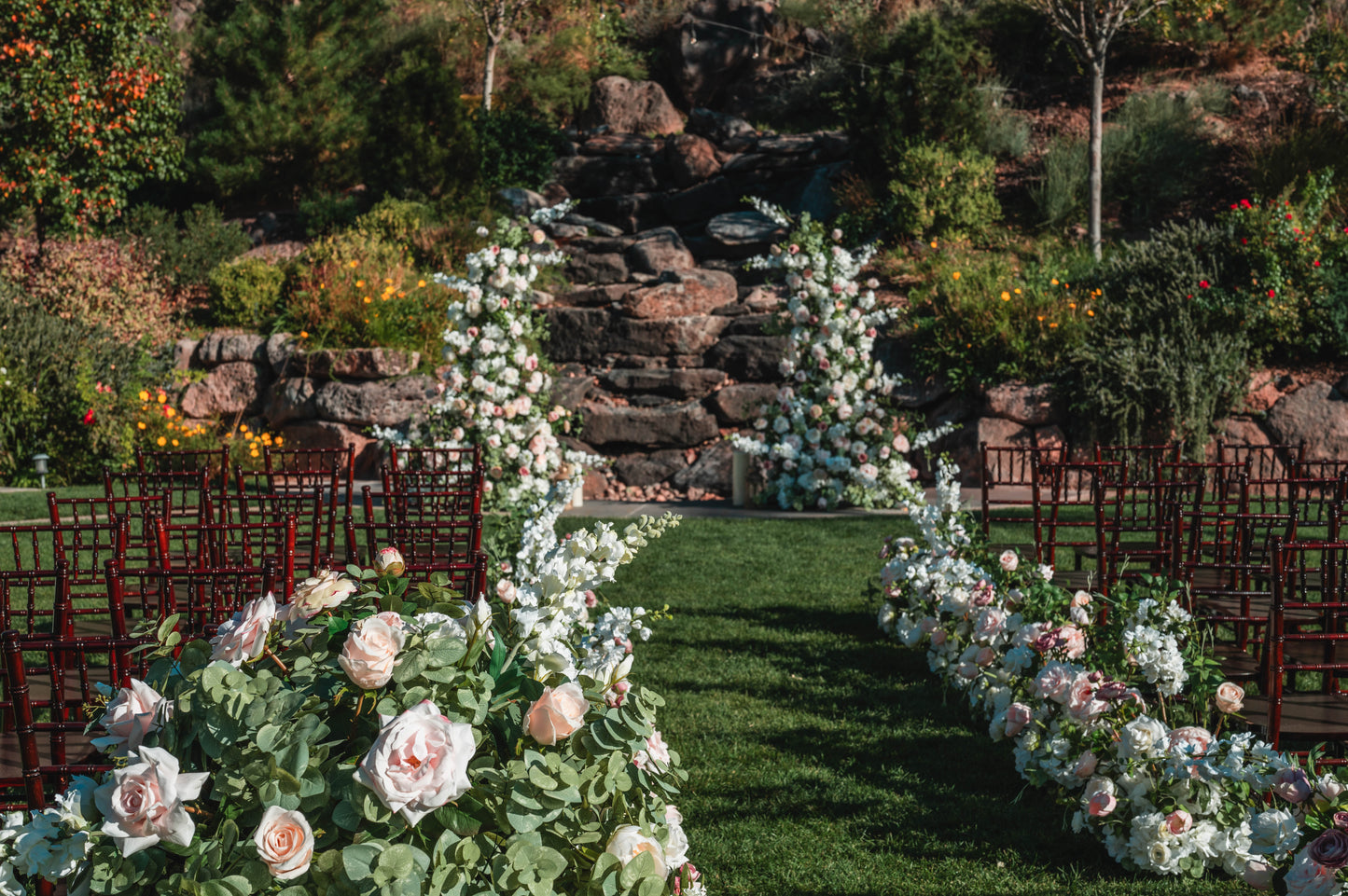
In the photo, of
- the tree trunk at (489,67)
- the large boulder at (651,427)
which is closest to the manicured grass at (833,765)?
the large boulder at (651,427)

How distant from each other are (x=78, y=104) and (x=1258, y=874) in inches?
539

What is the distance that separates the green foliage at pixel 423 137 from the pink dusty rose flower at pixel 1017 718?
13041 millimetres

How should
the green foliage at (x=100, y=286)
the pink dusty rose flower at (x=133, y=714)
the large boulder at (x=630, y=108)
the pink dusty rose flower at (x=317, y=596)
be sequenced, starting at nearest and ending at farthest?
1. the pink dusty rose flower at (x=133, y=714)
2. the pink dusty rose flower at (x=317, y=596)
3. the green foliage at (x=100, y=286)
4. the large boulder at (x=630, y=108)

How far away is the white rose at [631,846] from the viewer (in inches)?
58.7

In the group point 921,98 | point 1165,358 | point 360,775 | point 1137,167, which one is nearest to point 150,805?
point 360,775

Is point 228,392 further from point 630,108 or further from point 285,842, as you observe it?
point 285,842

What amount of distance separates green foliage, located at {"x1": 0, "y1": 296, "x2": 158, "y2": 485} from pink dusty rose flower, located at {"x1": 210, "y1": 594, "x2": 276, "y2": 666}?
890 centimetres

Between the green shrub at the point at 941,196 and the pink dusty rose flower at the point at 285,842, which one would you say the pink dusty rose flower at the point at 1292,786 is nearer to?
the pink dusty rose flower at the point at 285,842

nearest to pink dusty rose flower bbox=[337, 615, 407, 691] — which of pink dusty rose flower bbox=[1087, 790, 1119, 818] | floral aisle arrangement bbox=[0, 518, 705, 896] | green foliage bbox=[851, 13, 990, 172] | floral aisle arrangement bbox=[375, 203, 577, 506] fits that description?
floral aisle arrangement bbox=[0, 518, 705, 896]

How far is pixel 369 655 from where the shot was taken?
143cm

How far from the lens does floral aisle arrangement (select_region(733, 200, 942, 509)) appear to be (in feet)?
27.7

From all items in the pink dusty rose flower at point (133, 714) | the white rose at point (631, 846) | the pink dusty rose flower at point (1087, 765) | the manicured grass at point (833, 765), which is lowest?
the manicured grass at point (833, 765)

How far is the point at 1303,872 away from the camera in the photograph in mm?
1876

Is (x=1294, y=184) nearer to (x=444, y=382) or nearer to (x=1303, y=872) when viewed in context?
(x=444, y=382)
